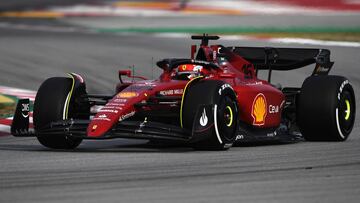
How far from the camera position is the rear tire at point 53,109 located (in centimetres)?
1223

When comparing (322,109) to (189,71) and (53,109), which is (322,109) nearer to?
(189,71)

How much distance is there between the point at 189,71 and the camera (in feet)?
41.4

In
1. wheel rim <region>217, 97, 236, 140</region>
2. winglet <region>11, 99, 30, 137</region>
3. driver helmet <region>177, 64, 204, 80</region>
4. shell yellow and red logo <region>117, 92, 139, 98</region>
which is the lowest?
winglet <region>11, 99, 30, 137</region>

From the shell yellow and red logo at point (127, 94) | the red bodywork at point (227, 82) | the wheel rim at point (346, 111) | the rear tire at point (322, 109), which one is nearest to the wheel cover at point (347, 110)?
the wheel rim at point (346, 111)

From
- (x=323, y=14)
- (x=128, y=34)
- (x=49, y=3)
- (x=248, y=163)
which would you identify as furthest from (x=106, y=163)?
(x=49, y=3)

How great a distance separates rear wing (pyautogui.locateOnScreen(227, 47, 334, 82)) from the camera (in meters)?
14.3

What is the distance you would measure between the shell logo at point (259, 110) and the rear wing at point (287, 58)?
5.55 feet

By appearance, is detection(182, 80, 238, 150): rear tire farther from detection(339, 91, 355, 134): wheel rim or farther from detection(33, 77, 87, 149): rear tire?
detection(339, 91, 355, 134): wheel rim

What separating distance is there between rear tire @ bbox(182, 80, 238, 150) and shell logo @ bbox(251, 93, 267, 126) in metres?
0.65

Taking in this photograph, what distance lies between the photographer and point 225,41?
28.7m

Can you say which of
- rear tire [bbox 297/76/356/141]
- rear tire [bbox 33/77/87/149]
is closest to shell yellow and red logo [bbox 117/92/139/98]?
rear tire [bbox 33/77/87/149]

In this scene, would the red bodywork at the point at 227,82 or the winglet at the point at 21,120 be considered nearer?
the red bodywork at the point at 227,82

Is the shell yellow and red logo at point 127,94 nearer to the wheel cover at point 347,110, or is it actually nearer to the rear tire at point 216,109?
the rear tire at point 216,109

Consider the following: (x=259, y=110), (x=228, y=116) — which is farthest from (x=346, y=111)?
(x=228, y=116)
